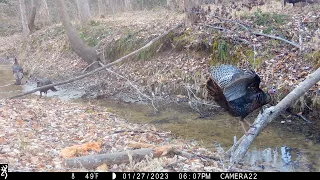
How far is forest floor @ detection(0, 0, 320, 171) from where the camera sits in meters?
6.46

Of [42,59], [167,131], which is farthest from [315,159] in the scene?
[42,59]

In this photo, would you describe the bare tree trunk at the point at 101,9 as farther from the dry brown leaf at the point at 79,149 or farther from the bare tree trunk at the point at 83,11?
the dry brown leaf at the point at 79,149

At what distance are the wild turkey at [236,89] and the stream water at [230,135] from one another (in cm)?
101

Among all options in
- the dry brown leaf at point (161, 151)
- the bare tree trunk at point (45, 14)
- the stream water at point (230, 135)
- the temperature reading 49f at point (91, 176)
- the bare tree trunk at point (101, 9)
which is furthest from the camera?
the bare tree trunk at point (45, 14)

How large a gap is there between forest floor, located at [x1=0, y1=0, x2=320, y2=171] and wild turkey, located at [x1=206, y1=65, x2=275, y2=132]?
110 cm

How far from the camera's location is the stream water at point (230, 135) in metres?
7.31

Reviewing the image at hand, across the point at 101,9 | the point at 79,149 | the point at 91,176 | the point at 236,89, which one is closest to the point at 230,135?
the point at 236,89

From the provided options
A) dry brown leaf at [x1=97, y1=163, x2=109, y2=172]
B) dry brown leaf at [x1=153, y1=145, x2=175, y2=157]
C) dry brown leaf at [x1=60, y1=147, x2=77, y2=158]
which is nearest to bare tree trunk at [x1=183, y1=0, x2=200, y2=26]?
dry brown leaf at [x1=153, y1=145, x2=175, y2=157]

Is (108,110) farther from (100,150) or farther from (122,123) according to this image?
(100,150)

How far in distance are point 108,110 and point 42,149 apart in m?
5.03

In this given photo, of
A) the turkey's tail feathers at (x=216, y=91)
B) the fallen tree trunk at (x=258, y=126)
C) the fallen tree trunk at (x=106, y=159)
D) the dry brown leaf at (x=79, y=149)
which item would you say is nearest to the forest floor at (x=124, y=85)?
the dry brown leaf at (x=79, y=149)

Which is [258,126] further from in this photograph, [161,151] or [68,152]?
[68,152]

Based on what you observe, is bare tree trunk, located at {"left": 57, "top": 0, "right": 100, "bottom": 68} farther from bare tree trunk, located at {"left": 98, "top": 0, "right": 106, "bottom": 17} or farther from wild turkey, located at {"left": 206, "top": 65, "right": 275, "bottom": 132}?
wild turkey, located at {"left": 206, "top": 65, "right": 275, "bottom": 132}

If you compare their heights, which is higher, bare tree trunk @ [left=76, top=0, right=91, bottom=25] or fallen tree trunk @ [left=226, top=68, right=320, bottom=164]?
bare tree trunk @ [left=76, top=0, right=91, bottom=25]
